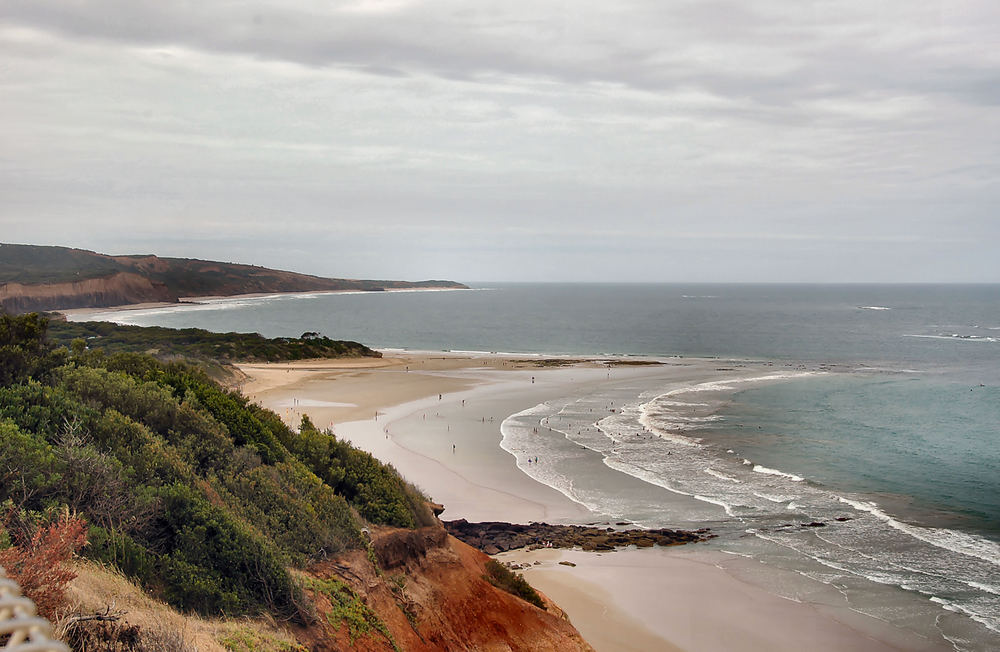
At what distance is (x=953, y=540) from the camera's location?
770 inches

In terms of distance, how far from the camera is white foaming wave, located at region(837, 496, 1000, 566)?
1862 centimetres

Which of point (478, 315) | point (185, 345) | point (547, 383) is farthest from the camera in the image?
point (478, 315)

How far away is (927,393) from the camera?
4584cm

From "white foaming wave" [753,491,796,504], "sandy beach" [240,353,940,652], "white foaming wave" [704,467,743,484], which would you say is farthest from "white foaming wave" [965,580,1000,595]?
"white foaming wave" [704,467,743,484]

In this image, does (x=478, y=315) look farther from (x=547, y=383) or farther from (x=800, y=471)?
(x=800, y=471)

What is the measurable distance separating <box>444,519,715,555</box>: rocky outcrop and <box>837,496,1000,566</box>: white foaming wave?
6.17 meters

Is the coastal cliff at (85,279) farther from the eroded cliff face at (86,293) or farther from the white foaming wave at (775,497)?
the white foaming wave at (775,497)

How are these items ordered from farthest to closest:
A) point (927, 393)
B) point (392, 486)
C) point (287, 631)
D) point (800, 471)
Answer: point (927, 393), point (800, 471), point (392, 486), point (287, 631)

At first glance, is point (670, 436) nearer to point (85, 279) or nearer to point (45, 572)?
point (45, 572)

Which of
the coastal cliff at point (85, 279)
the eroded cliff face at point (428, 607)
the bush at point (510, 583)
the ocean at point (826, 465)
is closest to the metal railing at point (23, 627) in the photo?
the eroded cliff face at point (428, 607)

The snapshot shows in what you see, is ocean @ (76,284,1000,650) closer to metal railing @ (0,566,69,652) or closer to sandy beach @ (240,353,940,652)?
sandy beach @ (240,353,940,652)

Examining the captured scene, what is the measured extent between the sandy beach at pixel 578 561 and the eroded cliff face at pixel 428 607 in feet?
11.0

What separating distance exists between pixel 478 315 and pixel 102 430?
427ft

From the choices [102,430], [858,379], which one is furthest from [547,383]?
[102,430]
